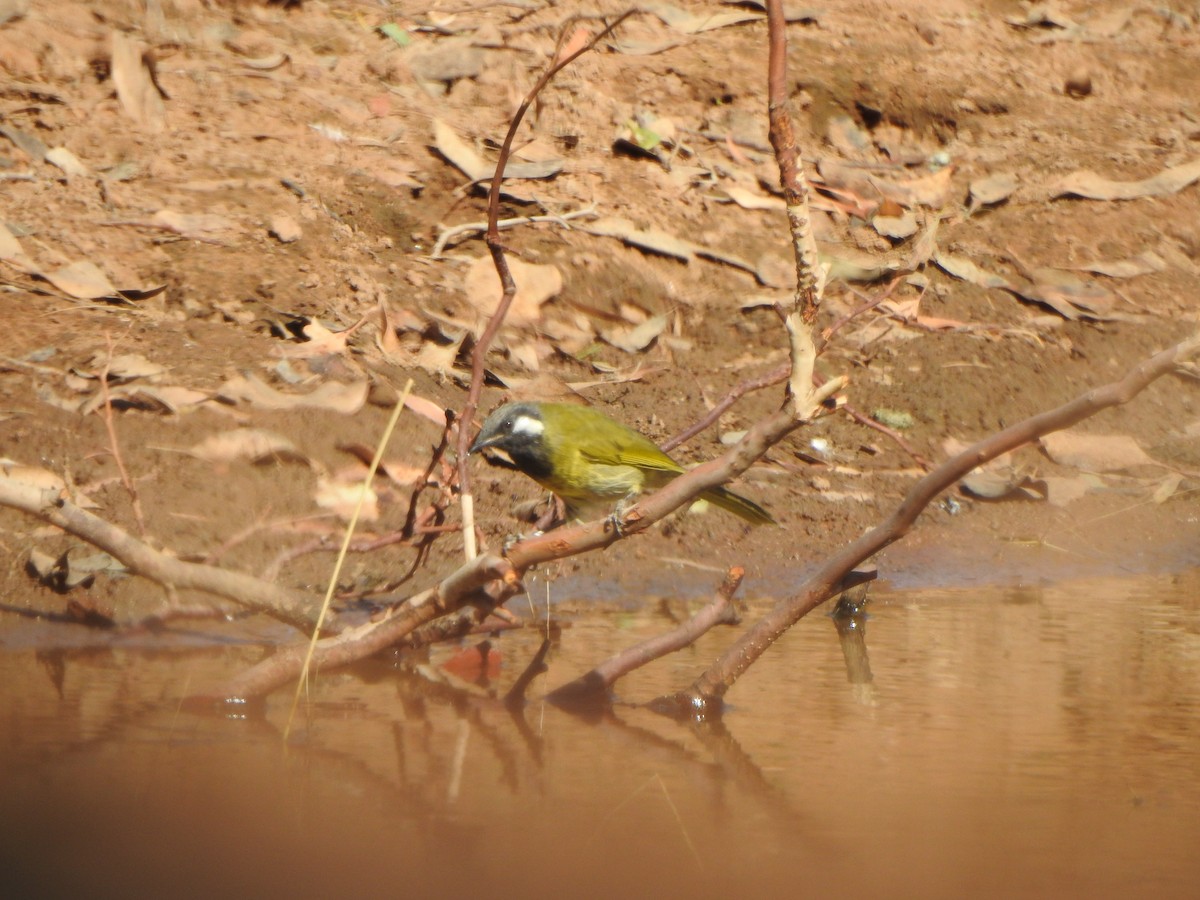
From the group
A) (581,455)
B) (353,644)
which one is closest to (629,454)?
(581,455)

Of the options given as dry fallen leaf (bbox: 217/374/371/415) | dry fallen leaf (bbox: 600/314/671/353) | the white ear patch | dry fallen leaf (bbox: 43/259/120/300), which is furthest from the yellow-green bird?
dry fallen leaf (bbox: 43/259/120/300)

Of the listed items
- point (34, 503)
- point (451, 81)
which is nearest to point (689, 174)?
point (451, 81)

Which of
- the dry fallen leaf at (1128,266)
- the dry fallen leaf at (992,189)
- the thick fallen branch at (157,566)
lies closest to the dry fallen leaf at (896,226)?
the dry fallen leaf at (992,189)

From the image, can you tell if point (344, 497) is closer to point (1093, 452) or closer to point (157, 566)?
point (157, 566)

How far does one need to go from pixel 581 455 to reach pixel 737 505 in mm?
565

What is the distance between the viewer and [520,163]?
315 inches

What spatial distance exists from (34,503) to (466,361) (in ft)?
10.0

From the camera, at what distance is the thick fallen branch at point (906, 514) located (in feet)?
9.20

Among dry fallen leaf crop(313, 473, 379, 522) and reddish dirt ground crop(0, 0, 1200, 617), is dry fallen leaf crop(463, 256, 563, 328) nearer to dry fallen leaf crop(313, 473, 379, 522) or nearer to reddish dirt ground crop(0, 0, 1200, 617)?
reddish dirt ground crop(0, 0, 1200, 617)

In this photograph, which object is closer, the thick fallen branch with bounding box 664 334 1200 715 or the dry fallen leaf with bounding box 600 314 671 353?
the thick fallen branch with bounding box 664 334 1200 715

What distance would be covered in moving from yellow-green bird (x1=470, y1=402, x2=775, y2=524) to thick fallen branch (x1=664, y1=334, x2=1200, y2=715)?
1274mm

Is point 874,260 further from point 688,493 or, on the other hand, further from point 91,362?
point 688,493

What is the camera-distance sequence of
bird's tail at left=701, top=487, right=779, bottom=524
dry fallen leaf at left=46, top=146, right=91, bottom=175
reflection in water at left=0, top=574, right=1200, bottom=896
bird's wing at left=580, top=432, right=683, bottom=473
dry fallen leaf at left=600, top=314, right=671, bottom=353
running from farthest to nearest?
1. dry fallen leaf at left=600, top=314, right=671, bottom=353
2. dry fallen leaf at left=46, top=146, right=91, bottom=175
3. bird's wing at left=580, top=432, right=683, bottom=473
4. bird's tail at left=701, top=487, right=779, bottom=524
5. reflection in water at left=0, top=574, right=1200, bottom=896

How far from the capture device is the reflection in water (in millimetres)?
2705
